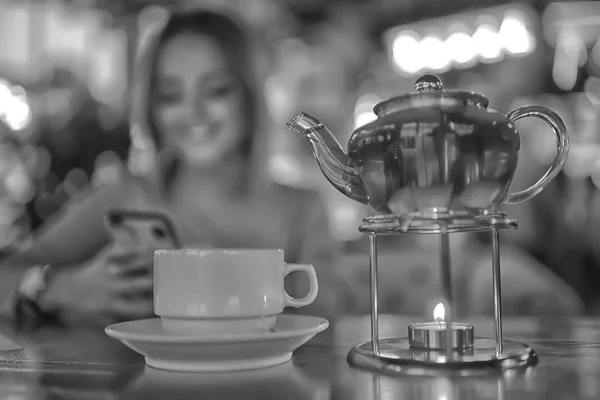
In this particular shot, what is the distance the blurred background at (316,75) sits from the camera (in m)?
2.25

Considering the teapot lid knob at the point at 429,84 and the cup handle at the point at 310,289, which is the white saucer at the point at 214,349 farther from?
the teapot lid knob at the point at 429,84

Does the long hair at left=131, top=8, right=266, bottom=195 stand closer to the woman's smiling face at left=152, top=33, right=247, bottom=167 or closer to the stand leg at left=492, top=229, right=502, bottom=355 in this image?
the woman's smiling face at left=152, top=33, right=247, bottom=167

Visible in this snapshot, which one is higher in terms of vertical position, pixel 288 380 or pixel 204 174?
pixel 204 174

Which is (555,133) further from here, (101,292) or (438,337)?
(101,292)

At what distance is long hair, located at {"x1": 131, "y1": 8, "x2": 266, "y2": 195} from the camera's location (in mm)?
1928

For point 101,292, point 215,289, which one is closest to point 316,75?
point 101,292

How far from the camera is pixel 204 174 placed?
80.3 inches

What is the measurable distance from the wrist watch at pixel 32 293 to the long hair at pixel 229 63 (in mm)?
625

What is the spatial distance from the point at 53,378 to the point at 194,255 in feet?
0.39

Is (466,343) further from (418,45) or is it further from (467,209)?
(418,45)

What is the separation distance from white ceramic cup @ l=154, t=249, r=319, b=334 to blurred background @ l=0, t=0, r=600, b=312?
1.76 metres

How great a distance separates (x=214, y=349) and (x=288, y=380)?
0.16 ft

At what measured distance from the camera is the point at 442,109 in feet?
1.35

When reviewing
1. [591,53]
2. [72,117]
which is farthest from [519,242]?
[72,117]
